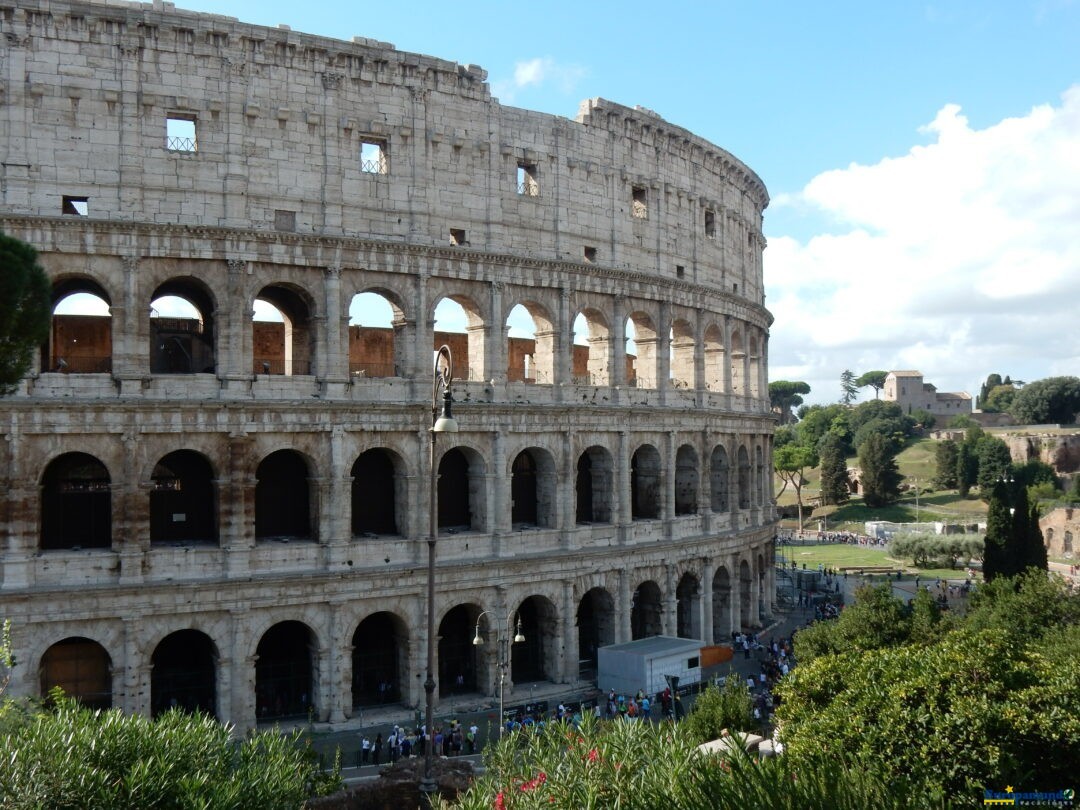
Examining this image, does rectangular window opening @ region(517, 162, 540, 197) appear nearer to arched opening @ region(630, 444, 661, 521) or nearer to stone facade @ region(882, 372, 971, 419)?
arched opening @ region(630, 444, 661, 521)

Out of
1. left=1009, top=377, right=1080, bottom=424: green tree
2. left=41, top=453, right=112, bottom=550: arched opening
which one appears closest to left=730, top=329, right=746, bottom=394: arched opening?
left=41, top=453, right=112, bottom=550: arched opening

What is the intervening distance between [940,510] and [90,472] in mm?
76515

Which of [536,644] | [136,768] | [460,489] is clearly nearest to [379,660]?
[536,644]

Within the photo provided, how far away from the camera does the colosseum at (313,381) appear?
2267 cm

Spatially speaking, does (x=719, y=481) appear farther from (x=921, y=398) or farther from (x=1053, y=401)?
(x=921, y=398)

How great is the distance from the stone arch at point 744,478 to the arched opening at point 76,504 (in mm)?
23448

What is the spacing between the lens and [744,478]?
38.4 m

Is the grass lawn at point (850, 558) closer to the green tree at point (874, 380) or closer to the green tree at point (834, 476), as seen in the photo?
the green tree at point (834, 476)

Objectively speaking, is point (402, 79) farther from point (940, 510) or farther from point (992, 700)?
point (940, 510)

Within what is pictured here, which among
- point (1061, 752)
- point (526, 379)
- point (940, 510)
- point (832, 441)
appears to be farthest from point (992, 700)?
point (832, 441)

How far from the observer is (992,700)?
42.2 ft

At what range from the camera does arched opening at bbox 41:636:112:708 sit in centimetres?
2312

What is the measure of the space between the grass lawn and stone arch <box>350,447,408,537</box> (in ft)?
124

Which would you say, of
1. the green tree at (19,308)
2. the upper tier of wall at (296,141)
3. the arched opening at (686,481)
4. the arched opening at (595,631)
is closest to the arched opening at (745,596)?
the arched opening at (686,481)
